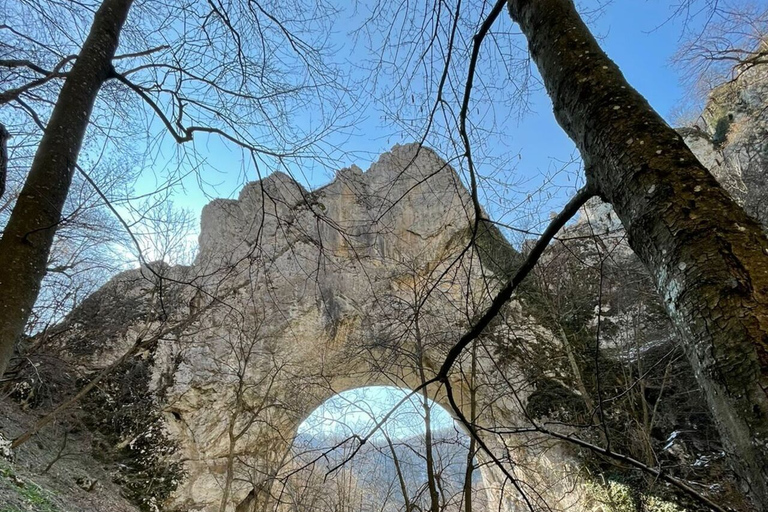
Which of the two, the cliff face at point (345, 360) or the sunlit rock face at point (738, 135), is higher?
the sunlit rock face at point (738, 135)

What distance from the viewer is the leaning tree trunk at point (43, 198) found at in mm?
1277

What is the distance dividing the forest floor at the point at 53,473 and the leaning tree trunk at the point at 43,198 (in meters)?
2.27

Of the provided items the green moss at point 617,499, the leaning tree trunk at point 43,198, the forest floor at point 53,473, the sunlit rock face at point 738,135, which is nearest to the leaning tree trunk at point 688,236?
the leaning tree trunk at point 43,198

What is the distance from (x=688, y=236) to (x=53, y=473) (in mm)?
7017

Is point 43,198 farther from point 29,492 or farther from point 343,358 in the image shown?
point 29,492

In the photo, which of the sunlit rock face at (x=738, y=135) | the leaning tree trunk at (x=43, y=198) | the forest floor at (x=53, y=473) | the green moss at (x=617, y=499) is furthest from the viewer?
the sunlit rock face at (x=738, y=135)

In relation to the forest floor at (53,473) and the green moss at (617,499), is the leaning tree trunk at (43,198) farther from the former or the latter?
the green moss at (617,499)

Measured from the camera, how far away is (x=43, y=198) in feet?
4.67

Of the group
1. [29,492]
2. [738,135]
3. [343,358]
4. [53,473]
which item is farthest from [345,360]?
[738,135]

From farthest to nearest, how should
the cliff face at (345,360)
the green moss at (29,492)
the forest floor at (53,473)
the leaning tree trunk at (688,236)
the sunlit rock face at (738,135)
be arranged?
the sunlit rock face at (738,135), the cliff face at (345,360), the forest floor at (53,473), the green moss at (29,492), the leaning tree trunk at (688,236)

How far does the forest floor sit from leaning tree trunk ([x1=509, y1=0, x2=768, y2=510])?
3727mm

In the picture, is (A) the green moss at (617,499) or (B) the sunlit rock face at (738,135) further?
(B) the sunlit rock face at (738,135)

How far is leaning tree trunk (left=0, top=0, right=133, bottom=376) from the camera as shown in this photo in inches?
50.3

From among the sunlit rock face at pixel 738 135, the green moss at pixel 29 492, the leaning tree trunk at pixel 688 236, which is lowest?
the green moss at pixel 29 492
